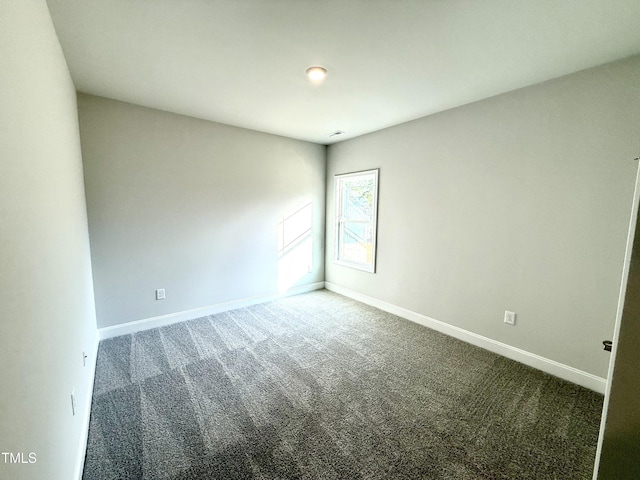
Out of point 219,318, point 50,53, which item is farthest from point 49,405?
point 219,318

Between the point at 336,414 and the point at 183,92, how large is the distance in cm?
301

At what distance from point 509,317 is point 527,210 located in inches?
40.2

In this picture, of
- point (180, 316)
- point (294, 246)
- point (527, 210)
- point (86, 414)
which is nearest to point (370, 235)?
point (294, 246)

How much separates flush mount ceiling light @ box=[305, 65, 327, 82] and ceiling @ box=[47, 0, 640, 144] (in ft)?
0.15

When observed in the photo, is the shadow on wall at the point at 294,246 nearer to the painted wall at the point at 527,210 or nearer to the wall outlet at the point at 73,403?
the painted wall at the point at 527,210

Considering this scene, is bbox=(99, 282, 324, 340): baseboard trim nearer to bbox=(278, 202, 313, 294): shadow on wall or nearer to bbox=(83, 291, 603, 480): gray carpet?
bbox=(83, 291, 603, 480): gray carpet

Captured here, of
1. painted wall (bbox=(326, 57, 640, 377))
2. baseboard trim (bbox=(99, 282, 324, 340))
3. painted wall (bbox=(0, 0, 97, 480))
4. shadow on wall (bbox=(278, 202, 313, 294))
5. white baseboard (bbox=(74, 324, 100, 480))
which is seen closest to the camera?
painted wall (bbox=(0, 0, 97, 480))

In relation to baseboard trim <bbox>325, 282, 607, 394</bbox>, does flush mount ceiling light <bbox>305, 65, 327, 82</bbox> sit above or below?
above

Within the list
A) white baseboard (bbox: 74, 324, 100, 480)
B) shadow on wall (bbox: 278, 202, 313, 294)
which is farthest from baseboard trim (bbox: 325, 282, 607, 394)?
white baseboard (bbox: 74, 324, 100, 480)

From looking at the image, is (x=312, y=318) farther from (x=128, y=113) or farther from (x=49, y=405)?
(x=128, y=113)

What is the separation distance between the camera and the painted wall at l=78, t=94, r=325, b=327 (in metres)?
2.70

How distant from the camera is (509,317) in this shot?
251 cm

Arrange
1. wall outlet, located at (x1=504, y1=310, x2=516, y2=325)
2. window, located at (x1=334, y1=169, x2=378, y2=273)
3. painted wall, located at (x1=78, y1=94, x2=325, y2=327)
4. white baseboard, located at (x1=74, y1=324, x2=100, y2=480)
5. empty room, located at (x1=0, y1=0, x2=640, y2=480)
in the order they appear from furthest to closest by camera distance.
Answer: window, located at (x1=334, y1=169, x2=378, y2=273) < painted wall, located at (x1=78, y1=94, x2=325, y2=327) < wall outlet, located at (x1=504, y1=310, x2=516, y2=325) < white baseboard, located at (x1=74, y1=324, x2=100, y2=480) < empty room, located at (x1=0, y1=0, x2=640, y2=480)

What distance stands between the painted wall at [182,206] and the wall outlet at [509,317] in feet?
9.31
